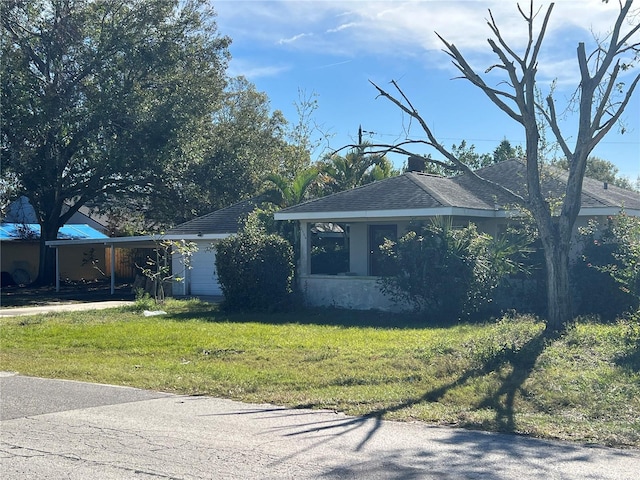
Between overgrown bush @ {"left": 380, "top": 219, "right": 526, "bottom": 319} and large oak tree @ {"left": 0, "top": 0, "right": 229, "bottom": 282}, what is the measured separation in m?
15.5

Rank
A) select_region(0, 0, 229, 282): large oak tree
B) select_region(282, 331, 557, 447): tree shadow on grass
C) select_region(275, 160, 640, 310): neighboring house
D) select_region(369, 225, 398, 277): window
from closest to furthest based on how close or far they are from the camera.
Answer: select_region(282, 331, 557, 447): tree shadow on grass
select_region(275, 160, 640, 310): neighboring house
select_region(369, 225, 398, 277): window
select_region(0, 0, 229, 282): large oak tree

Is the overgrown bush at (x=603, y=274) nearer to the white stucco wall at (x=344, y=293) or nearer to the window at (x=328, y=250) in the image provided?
the white stucco wall at (x=344, y=293)

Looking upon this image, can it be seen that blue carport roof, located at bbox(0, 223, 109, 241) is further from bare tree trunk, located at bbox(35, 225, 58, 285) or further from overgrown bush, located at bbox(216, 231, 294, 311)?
overgrown bush, located at bbox(216, 231, 294, 311)

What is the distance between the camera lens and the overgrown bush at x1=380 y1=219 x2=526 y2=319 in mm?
16453

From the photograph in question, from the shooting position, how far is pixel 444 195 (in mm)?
19312

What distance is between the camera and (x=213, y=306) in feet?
70.1

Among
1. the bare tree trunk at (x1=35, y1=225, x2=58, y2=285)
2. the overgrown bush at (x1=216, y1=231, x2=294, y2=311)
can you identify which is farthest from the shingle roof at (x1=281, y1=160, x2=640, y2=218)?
the bare tree trunk at (x1=35, y1=225, x2=58, y2=285)

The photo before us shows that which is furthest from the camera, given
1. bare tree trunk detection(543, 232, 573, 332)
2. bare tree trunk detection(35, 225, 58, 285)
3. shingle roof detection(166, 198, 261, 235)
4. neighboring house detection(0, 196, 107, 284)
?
neighboring house detection(0, 196, 107, 284)

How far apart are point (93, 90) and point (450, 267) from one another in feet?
61.0

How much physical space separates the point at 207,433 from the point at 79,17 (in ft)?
82.7

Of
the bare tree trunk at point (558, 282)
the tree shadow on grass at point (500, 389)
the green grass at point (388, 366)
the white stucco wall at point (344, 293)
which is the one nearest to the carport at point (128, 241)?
the white stucco wall at point (344, 293)

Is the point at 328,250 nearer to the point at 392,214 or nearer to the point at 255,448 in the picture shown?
the point at 392,214

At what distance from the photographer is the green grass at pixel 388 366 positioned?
27.1 ft

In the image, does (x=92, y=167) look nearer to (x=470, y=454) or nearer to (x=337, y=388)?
(x=337, y=388)
